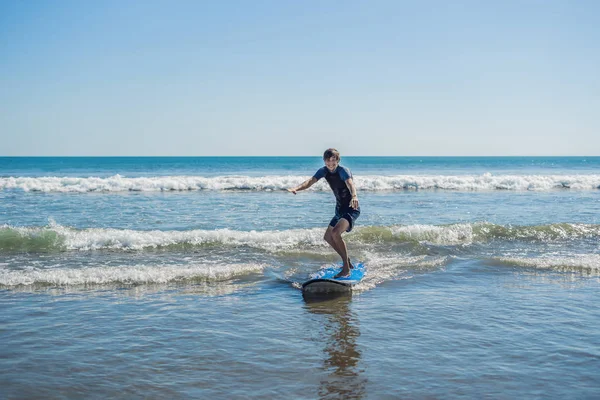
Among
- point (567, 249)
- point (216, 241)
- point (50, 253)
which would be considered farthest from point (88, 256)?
point (567, 249)

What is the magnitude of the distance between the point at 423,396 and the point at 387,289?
13.3 ft

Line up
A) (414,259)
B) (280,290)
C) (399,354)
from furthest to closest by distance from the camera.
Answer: (414,259) → (280,290) → (399,354)

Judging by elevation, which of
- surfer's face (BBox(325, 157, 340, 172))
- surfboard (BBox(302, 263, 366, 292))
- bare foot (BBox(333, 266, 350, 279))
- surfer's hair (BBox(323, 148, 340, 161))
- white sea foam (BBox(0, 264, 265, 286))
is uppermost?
surfer's hair (BBox(323, 148, 340, 161))

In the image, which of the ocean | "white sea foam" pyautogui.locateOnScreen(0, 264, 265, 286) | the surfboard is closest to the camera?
the ocean

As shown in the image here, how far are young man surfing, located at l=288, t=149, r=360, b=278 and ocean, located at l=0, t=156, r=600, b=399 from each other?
963 mm

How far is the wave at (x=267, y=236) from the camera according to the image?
1239 cm

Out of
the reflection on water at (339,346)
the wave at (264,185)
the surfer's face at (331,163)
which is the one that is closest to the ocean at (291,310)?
the reflection on water at (339,346)

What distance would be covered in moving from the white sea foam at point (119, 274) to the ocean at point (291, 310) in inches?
1.6

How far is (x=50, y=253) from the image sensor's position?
38.1ft

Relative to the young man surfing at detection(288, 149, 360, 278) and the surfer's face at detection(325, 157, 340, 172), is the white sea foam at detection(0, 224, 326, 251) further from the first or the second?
the surfer's face at detection(325, 157, 340, 172)

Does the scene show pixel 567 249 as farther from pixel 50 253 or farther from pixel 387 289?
pixel 50 253

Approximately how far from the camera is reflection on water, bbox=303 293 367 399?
15.6ft

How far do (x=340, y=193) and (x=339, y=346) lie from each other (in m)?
3.41

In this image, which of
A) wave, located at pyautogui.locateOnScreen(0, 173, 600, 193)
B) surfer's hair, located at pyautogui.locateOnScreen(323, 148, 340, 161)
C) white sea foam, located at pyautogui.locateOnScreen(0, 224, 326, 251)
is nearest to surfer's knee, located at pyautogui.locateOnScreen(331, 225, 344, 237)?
surfer's hair, located at pyautogui.locateOnScreen(323, 148, 340, 161)
